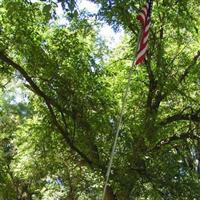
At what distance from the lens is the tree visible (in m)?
12.3

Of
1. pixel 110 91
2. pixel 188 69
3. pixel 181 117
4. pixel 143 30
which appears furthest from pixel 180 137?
pixel 143 30

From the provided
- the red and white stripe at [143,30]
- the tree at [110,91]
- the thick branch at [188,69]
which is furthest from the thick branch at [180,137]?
the red and white stripe at [143,30]

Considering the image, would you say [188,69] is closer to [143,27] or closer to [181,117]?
[181,117]

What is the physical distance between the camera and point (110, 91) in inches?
579

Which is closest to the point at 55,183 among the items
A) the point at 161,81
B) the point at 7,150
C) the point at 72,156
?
the point at 7,150

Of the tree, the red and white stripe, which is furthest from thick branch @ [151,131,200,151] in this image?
the red and white stripe

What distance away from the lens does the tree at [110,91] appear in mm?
12266

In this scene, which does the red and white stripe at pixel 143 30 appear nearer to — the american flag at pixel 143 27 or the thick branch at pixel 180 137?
the american flag at pixel 143 27

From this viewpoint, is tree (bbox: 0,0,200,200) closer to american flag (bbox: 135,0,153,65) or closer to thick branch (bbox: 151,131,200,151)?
thick branch (bbox: 151,131,200,151)

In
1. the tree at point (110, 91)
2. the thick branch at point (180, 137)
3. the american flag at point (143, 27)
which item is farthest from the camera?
the thick branch at point (180, 137)

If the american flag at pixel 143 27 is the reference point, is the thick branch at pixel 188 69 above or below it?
above

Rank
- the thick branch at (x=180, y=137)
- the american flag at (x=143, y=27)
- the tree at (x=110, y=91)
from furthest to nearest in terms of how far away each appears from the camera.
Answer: the thick branch at (x=180, y=137), the tree at (x=110, y=91), the american flag at (x=143, y=27)

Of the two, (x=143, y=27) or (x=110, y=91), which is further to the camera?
(x=110, y=91)

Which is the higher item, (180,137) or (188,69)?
(188,69)
